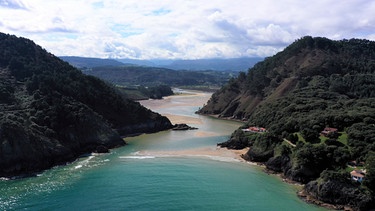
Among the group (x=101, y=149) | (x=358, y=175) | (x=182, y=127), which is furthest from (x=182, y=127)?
(x=358, y=175)

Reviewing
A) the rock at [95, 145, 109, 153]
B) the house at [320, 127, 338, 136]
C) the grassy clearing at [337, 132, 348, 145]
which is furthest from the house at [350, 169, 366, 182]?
the rock at [95, 145, 109, 153]

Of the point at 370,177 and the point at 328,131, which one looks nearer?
the point at 370,177

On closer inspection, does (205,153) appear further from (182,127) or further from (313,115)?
(182,127)

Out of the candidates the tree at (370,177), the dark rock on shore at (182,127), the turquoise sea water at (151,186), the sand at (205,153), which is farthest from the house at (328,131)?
the dark rock on shore at (182,127)

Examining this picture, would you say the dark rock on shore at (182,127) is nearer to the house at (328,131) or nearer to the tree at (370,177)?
the house at (328,131)

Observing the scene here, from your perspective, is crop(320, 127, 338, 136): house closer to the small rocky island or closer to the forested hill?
the forested hill

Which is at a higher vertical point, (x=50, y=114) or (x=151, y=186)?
(x=50, y=114)

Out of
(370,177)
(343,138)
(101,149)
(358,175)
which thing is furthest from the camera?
(101,149)
